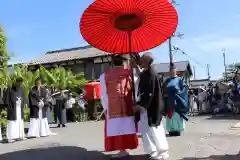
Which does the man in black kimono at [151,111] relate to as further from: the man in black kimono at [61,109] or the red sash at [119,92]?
the man in black kimono at [61,109]

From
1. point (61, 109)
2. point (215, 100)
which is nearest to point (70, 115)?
point (61, 109)

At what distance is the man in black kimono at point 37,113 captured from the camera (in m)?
9.75

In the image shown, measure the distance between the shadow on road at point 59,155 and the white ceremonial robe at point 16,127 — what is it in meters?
2.50

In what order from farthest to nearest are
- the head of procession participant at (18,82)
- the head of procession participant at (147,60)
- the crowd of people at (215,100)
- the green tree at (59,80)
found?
the green tree at (59,80) < the crowd of people at (215,100) < the head of procession participant at (18,82) < the head of procession participant at (147,60)

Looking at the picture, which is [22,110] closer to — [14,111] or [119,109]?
[14,111]

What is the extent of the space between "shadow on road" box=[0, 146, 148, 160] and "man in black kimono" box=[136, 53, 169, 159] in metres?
0.39

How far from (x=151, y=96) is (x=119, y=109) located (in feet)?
2.11

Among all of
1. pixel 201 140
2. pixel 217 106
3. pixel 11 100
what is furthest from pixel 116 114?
pixel 217 106

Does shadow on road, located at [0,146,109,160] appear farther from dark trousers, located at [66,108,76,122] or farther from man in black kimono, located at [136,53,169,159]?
dark trousers, located at [66,108,76,122]

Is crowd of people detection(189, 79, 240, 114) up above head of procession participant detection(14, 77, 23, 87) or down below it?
below

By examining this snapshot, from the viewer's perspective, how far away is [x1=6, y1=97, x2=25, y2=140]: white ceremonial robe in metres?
8.88

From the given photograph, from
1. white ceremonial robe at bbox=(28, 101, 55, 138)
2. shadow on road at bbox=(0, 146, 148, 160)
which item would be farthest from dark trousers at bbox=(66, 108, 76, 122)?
shadow on road at bbox=(0, 146, 148, 160)

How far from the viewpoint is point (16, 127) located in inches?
356

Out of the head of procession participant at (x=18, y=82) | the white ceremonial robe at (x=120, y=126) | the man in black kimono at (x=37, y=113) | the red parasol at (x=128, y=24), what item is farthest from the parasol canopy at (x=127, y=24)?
the man in black kimono at (x=37, y=113)
